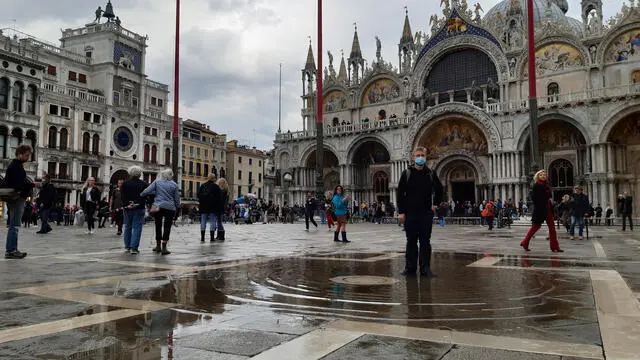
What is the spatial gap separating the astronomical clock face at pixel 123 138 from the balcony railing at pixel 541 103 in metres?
22.1

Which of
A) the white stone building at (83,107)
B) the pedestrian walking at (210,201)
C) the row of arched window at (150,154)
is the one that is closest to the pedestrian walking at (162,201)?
the pedestrian walking at (210,201)

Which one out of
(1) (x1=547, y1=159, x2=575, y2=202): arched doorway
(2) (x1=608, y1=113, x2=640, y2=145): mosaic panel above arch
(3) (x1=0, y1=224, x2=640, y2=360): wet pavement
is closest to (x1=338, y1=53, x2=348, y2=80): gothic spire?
(1) (x1=547, y1=159, x2=575, y2=202): arched doorway

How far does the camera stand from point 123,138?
50625mm

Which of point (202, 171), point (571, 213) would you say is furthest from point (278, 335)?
point (202, 171)

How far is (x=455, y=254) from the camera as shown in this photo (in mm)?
9023

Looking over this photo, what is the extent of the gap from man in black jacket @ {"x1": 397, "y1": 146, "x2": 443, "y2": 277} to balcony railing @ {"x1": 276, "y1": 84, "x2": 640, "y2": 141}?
29.8 m

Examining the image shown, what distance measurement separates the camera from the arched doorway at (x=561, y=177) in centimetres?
3384

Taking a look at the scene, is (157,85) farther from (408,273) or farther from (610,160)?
(408,273)

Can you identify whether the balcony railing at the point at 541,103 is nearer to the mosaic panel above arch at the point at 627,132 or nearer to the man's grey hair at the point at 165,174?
the mosaic panel above arch at the point at 627,132

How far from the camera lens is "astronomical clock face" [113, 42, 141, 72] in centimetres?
5006

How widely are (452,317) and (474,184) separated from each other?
36.2 meters

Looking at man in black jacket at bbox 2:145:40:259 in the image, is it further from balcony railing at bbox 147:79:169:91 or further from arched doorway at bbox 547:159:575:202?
balcony railing at bbox 147:79:169:91

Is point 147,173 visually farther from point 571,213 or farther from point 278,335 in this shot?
point 278,335

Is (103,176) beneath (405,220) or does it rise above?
above
